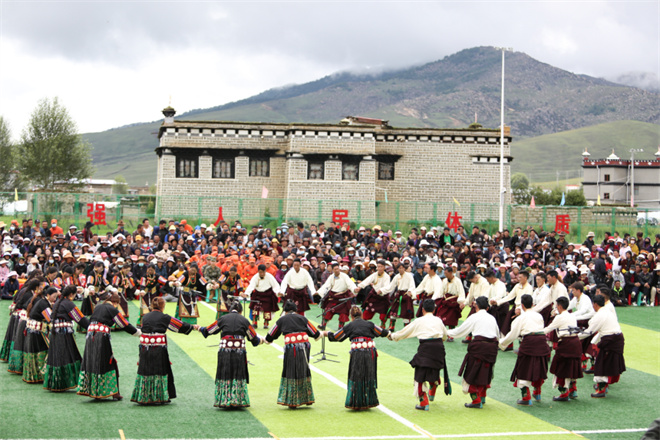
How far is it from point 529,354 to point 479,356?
38.3 inches

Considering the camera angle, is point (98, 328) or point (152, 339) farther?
point (98, 328)

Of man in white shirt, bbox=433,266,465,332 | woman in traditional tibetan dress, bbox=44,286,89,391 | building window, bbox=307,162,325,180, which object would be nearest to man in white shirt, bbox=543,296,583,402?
man in white shirt, bbox=433,266,465,332

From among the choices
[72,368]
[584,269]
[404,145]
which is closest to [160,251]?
[72,368]

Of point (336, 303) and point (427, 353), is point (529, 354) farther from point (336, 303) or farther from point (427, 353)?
point (336, 303)

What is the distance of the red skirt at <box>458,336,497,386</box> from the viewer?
11.7m

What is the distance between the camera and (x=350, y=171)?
122ft

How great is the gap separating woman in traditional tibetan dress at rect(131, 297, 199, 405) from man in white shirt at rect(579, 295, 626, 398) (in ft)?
22.8

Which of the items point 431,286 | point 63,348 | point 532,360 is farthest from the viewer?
point 431,286

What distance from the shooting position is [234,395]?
1107cm

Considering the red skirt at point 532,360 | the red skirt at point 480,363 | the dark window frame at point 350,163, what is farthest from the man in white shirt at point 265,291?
the dark window frame at point 350,163

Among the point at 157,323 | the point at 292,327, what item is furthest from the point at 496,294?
the point at 157,323

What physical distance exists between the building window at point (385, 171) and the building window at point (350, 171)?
6.27 feet

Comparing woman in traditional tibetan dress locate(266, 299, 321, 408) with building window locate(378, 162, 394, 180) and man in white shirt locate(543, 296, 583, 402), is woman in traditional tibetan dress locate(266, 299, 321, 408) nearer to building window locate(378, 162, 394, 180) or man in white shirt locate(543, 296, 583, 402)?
man in white shirt locate(543, 296, 583, 402)

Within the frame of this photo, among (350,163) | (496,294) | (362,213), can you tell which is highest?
(350,163)
